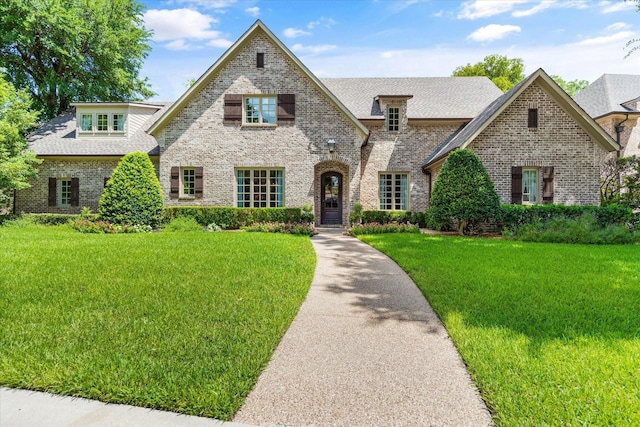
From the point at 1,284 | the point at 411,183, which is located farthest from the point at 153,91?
the point at 1,284

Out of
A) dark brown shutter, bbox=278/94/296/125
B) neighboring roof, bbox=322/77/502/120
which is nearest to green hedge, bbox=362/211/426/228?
neighboring roof, bbox=322/77/502/120

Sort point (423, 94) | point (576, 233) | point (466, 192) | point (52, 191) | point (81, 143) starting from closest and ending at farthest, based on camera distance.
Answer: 1. point (576, 233)
2. point (466, 192)
3. point (52, 191)
4. point (81, 143)
5. point (423, 94)

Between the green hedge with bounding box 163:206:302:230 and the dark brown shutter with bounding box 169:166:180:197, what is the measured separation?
1063mm

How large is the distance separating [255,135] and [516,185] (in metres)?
11.2

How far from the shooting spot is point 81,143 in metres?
17.5

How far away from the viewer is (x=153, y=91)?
29047mm

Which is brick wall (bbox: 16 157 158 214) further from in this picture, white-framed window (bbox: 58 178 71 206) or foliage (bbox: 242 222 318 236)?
foliage (bbox: 242 222 318 236)

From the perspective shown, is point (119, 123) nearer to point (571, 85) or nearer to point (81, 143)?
point (81, 143)

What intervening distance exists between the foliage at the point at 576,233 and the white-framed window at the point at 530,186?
9.15ft

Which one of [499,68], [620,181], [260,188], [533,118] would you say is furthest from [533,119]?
[499,68]

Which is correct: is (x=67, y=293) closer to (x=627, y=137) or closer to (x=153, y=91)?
(x=627, y=137)

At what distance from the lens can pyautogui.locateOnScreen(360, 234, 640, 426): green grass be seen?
244 cm

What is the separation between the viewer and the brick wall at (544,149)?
13.7 m

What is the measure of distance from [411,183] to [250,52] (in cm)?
973
